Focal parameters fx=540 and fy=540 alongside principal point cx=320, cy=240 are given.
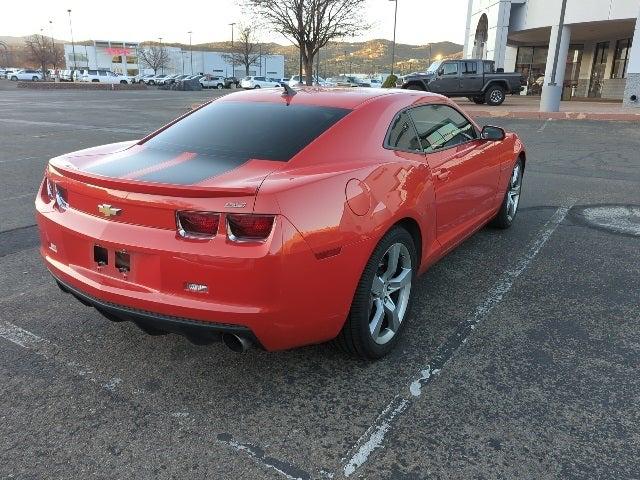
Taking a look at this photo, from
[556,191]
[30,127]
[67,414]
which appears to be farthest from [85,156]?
[30,127]

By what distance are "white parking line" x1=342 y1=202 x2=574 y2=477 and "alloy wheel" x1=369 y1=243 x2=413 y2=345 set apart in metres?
0.31

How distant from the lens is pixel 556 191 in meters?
7.67

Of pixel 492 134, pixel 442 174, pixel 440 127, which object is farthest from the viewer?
pixel 492 134

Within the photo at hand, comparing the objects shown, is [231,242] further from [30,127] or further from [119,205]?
[30,127]

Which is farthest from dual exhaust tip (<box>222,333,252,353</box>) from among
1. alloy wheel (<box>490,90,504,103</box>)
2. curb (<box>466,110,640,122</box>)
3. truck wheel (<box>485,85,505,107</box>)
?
alloy wheel (<box>490,90,504,103</box>)

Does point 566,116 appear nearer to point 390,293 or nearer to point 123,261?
point 390,293

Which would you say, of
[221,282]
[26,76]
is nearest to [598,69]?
[221,282]

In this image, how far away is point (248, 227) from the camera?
7.82 feet

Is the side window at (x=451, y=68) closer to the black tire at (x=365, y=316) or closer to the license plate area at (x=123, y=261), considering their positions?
the black tire at (x=365, y=316)

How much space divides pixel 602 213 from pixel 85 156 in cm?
A: 581

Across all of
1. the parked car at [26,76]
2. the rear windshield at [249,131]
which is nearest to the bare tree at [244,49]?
the parked car at [26,76]

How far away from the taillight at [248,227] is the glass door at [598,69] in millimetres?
33455

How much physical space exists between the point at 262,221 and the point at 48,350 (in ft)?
5.69

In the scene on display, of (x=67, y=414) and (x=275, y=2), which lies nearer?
(x=67, y=414)
